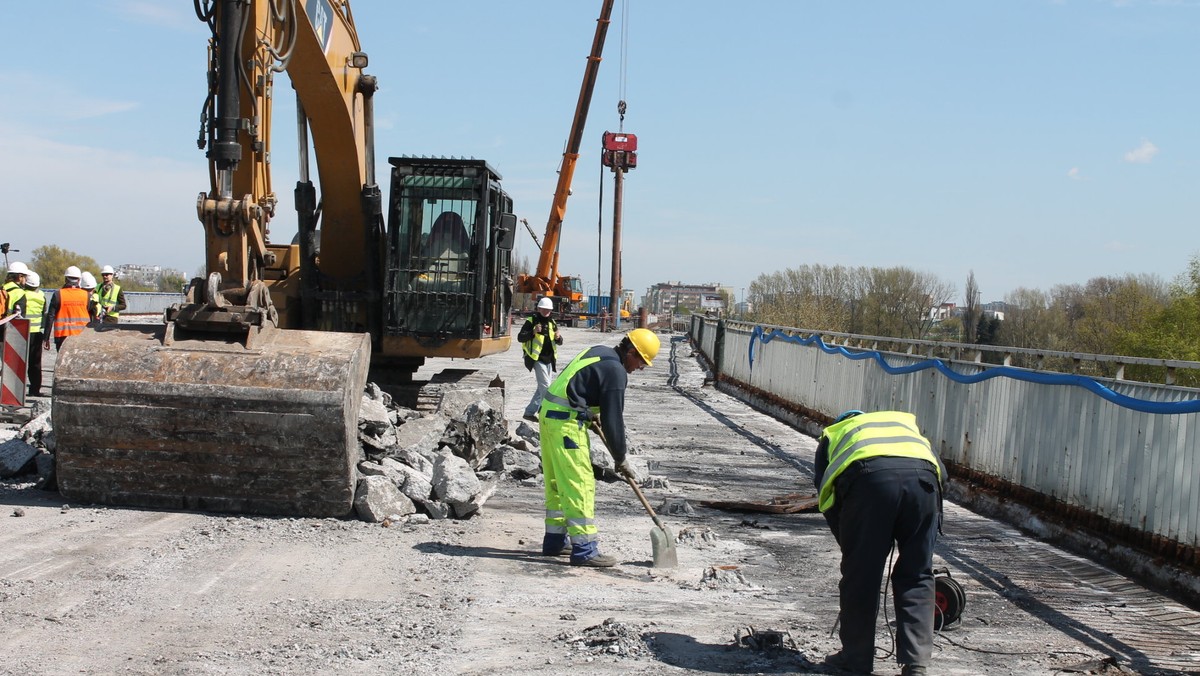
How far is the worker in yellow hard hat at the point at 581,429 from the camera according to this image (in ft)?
23.7

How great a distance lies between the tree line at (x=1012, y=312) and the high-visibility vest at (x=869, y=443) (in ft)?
121

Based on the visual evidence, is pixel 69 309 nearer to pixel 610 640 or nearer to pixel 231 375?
pixel 231 375

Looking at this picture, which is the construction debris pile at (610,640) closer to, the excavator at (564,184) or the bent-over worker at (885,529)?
the bent-over worker at (885,529)

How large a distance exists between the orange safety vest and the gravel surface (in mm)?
6204

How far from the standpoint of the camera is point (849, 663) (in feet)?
17.2

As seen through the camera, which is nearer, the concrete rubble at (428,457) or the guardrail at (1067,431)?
the guardrail at (1067,431)

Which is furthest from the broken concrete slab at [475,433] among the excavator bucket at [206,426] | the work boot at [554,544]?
the work boot at [554,544]

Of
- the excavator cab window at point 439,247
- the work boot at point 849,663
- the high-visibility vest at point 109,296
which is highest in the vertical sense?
the excavator cab window at point 439,247

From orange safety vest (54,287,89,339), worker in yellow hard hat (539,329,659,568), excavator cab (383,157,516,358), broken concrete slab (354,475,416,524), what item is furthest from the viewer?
orange safety vest (54,287,89,339)

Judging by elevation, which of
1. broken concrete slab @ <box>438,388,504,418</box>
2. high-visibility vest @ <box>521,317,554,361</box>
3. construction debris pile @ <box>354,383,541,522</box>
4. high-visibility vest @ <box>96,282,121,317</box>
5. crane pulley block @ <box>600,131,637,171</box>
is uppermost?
crane pulley block @ <box>600,131,637,171</box>

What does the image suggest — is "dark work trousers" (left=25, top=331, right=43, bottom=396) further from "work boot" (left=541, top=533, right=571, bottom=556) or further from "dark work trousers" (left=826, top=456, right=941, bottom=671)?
"dark work trousers" (left=826, top=456, right=941, bottom=671)

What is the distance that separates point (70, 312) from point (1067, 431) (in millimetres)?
12031

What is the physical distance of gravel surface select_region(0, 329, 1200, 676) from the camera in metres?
5.19

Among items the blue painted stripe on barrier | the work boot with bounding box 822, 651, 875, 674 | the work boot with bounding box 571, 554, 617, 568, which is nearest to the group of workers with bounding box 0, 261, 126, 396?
the work boot with bounding box 571, 554, 617, 568
